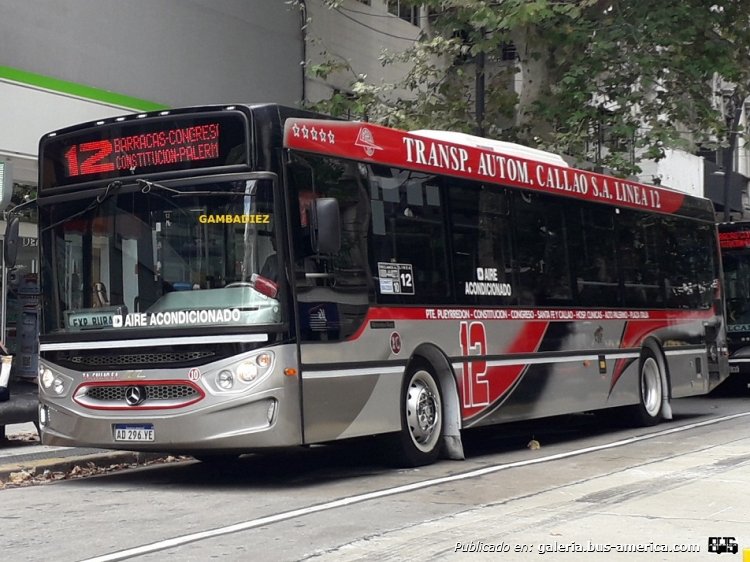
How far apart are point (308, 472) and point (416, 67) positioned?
12064 mm

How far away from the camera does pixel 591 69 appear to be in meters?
20.9

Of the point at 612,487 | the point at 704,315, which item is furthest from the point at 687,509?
the point at 704,315

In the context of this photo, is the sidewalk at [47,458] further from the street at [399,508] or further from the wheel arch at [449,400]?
the wheel arch at [449,400]

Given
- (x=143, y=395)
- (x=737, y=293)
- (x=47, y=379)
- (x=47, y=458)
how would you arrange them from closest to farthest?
(x=143, y=395)
(x=47, y=379)
(x=47, y=458)
(x=737, y=293)

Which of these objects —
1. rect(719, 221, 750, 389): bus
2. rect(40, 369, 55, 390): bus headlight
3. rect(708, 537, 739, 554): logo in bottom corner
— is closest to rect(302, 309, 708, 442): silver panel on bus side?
rect(40, 369, 55, 390): bus headlight

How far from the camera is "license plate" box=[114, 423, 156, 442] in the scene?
33.7 feet

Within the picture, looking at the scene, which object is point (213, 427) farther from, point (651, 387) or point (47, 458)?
point (651, 387)

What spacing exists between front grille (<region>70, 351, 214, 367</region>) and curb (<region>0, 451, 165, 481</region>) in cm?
140

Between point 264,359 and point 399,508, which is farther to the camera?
point 264,359

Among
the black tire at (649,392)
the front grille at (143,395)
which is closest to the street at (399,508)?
the front grille at (143,395)

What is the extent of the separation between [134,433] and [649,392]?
8923mm

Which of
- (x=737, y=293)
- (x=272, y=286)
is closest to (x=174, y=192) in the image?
(x=272, y=286)

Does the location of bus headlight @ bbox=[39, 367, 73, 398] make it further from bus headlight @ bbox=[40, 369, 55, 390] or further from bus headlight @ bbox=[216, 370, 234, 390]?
bus headlight @ bbox=[216, 370, 234, 390]

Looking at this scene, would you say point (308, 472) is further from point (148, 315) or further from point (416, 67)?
point (416, 67)
